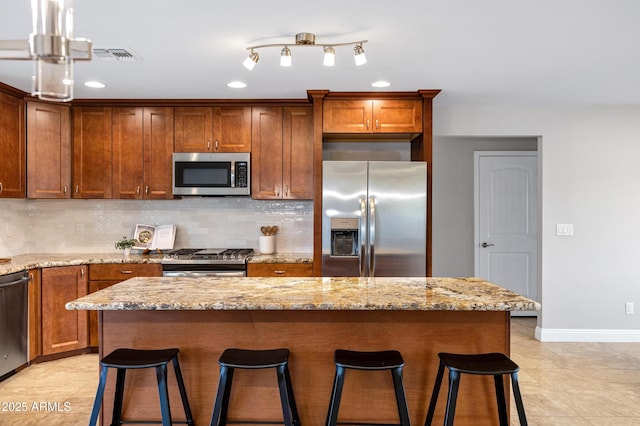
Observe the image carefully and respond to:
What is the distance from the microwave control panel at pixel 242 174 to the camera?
4348 mm

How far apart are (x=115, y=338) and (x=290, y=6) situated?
193 centimetres

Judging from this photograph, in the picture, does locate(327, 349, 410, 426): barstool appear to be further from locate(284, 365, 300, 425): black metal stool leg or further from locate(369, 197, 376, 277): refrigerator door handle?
locate(369, 197, 376, 277): refrigerator door handle

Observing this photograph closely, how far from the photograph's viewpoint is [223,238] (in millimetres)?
4750

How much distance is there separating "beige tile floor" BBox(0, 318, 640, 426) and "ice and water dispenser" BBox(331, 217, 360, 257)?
167 cm

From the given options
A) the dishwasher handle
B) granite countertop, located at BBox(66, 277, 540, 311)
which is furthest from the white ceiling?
the dishwasher handle

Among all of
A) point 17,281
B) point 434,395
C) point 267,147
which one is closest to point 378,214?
point 267,147

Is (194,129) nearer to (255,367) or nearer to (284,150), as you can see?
(284,150)

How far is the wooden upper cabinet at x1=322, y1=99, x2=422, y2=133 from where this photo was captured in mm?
4051

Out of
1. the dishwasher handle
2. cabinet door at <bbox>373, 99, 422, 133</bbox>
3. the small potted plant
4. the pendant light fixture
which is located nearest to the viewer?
the pendant light fixture

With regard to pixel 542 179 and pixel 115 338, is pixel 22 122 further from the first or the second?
pixel 542 179

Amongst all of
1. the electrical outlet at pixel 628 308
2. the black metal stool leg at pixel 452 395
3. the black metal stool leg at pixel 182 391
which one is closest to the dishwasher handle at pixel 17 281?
the black metal stool leg at pixel 182 391

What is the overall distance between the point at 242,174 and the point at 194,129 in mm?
645

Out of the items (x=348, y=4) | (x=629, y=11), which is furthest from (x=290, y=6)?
(x=629, y=11)

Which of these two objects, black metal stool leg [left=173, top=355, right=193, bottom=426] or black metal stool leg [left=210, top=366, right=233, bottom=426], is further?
black metal stool leg [left=173, top=355, right=193, bottom=426]
